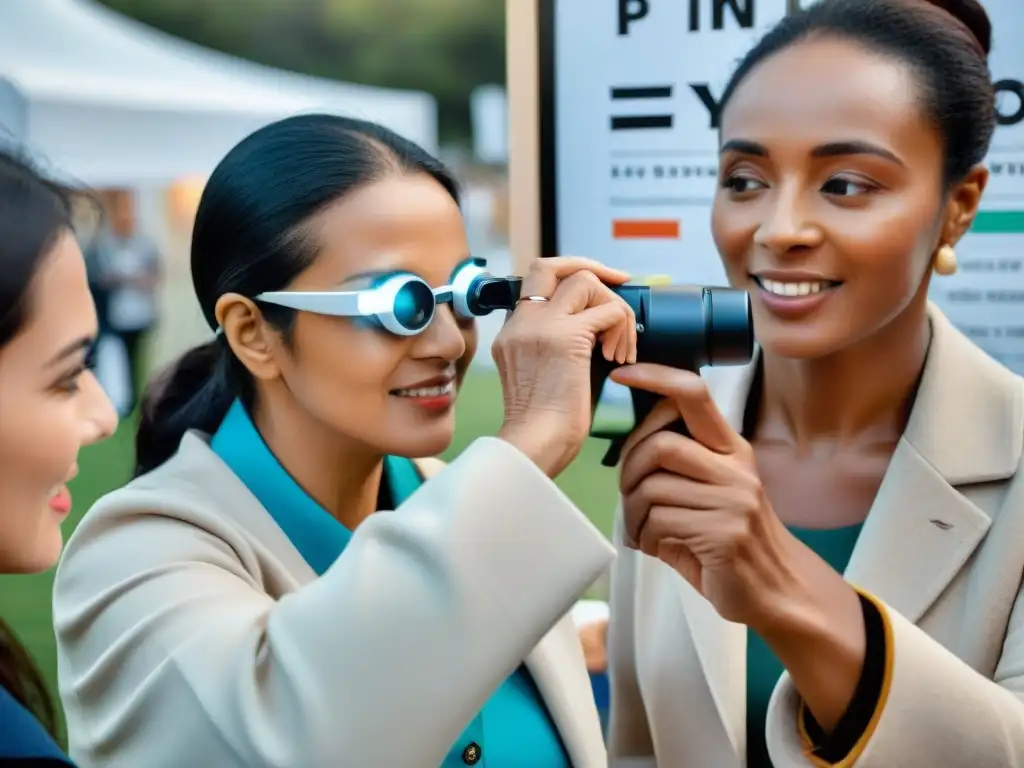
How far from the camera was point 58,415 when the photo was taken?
2.38 feet

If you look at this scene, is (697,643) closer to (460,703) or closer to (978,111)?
(460,703)

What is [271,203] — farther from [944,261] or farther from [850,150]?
[944,261]

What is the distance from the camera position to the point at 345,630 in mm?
687

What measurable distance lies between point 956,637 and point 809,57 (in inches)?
20.0

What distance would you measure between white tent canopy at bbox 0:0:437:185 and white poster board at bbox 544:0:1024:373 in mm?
903

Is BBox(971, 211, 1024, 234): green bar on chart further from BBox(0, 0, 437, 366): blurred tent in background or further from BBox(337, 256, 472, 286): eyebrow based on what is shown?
BBox(0, 0, 437, 366): blurred tent in background

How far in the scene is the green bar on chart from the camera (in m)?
1.42

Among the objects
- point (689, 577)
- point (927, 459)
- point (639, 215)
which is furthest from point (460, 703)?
point (639, 215)

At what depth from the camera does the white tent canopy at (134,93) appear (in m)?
2.54

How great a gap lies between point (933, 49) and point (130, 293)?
5.15 feet

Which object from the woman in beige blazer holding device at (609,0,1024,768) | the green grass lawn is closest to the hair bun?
the woman in beige blazer holding device at (609,0,1024,768)

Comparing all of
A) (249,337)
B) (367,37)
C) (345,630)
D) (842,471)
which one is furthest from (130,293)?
(367,37)

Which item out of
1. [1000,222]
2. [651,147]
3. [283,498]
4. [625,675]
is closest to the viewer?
[283,498]

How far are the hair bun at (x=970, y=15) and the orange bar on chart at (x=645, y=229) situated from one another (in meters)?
0.54
